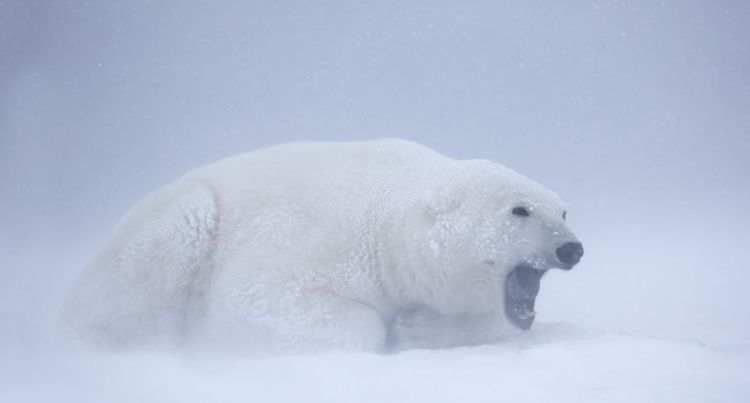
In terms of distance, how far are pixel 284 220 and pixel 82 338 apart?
1173 millimetres

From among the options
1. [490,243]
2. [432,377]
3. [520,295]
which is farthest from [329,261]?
[432,377]

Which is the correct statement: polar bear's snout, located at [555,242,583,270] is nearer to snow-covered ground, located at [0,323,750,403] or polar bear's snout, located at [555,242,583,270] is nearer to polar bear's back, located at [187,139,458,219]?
snow-covered ground, located at [0,323,750,403]

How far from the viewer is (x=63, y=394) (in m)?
2.03

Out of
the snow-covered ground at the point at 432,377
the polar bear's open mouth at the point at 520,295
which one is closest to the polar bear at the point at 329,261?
the polar bear's open mouth at the point at 520,295

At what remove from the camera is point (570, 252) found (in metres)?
Answer: 2.92

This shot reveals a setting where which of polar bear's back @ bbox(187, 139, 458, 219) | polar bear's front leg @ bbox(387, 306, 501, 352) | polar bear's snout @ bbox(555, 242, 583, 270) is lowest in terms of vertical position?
polar bear's front leg @ bbox(387, 306, 501, 352)

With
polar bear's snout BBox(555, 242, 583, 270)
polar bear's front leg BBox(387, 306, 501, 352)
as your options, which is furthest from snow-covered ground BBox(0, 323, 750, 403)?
polar bear's front leg BBox(387, 306, 501, 352)

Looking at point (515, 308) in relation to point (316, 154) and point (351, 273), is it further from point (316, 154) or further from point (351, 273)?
point (316, 154)

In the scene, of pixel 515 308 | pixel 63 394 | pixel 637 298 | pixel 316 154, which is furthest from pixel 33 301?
pixel 637 298

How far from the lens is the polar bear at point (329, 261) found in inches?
118

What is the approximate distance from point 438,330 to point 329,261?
653 millimetres

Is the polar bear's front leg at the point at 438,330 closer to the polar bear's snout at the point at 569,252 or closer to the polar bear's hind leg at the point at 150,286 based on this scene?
the polar bear's snout at the point at 569,252

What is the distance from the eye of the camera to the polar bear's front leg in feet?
10.5

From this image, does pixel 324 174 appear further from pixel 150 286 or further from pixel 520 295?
pixel 520 295
